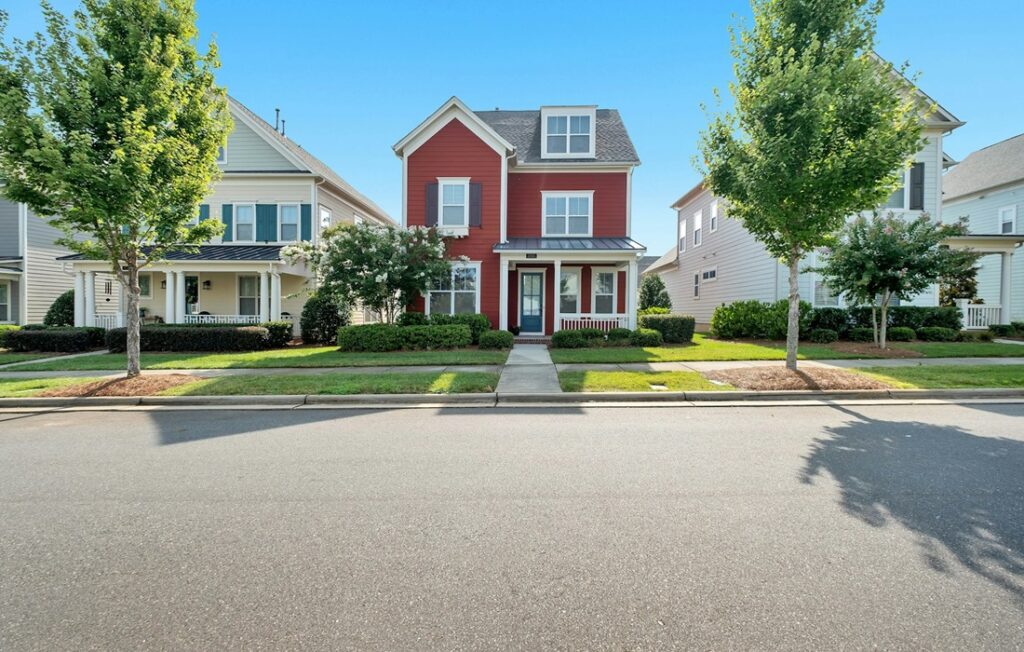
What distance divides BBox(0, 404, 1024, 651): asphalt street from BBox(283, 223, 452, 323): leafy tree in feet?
30.2

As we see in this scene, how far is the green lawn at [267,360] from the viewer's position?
11.9 metres

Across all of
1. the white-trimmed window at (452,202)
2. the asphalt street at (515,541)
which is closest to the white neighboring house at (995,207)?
the white-trimmed window at (452,202)

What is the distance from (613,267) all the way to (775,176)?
975 centimetres

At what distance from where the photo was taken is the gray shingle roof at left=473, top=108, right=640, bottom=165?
18.9 m

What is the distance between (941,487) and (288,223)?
21443mm

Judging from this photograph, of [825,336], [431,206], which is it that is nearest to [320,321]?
[431,206]

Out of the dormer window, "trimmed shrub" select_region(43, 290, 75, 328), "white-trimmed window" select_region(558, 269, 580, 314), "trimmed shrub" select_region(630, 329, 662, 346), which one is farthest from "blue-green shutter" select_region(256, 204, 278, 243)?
"trimmed shrub" select_region(630, 329, 662, 346)

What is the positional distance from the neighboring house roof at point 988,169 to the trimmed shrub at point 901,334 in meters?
12.9

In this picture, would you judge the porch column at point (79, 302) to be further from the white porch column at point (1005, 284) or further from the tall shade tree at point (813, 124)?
the white porch column at point (1005, 284)

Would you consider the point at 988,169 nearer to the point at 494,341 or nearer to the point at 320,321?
the point at 494,341

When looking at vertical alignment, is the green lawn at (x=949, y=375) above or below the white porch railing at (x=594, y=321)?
below

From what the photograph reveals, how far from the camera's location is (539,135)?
66.5 ft

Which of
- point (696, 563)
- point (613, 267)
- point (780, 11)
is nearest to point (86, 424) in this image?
point (696, 563)

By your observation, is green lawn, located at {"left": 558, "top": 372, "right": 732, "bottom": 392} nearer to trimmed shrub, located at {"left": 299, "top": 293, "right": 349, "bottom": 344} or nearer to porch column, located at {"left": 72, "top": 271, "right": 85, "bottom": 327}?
trimmed shrub, located at {"left": 299, "top": 293, "right": 349, "bottom": 344}
